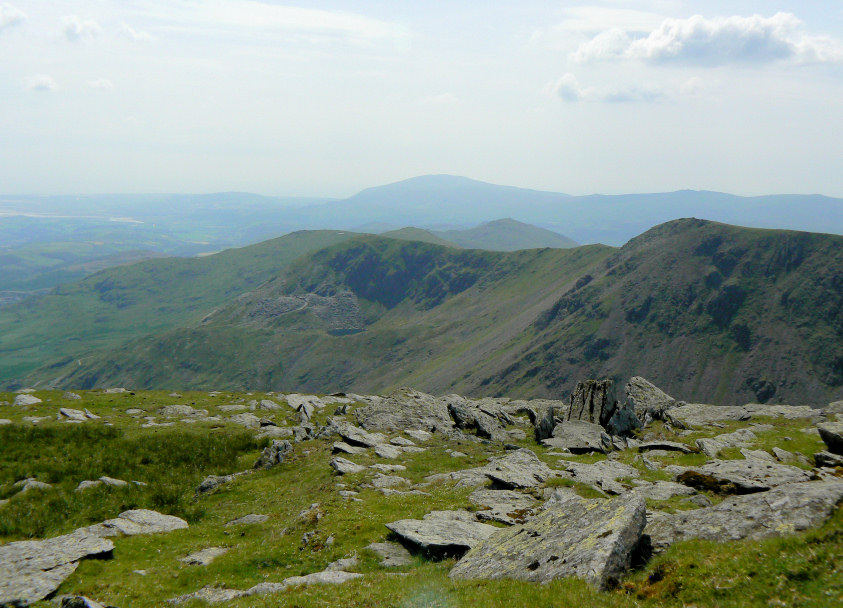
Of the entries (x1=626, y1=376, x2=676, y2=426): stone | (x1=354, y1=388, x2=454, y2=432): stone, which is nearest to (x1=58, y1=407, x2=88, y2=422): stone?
(x1=354, y1=388, x2=454, y2=432): stone

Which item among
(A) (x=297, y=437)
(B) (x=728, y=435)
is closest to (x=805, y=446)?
(B) (x=728, y=435)

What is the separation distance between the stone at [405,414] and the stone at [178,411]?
770 inches

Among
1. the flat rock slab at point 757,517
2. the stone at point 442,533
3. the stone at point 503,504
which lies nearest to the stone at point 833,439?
the flat rock slab at point 757,517

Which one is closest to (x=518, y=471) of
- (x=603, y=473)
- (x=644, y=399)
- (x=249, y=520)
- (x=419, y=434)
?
(x=603, y=473)

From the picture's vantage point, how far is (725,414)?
5616 centimetres

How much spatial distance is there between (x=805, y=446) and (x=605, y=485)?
67.7 feet

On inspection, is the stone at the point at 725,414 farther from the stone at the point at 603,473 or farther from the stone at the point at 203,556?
the stone at the point at 203,556

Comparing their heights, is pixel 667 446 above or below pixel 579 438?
above

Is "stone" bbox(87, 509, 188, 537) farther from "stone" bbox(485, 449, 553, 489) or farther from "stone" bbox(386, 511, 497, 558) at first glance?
"stone" bbox(485, 449, 553, 489)

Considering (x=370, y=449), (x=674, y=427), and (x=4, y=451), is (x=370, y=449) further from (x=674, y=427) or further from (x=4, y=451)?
(x=674, y=427)

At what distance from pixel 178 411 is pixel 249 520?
34408 millimetres

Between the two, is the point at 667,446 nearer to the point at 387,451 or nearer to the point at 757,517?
the point at 387,451

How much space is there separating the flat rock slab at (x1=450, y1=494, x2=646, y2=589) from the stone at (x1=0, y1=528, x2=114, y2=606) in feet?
50.8

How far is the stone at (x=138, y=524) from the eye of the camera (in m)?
24.6
